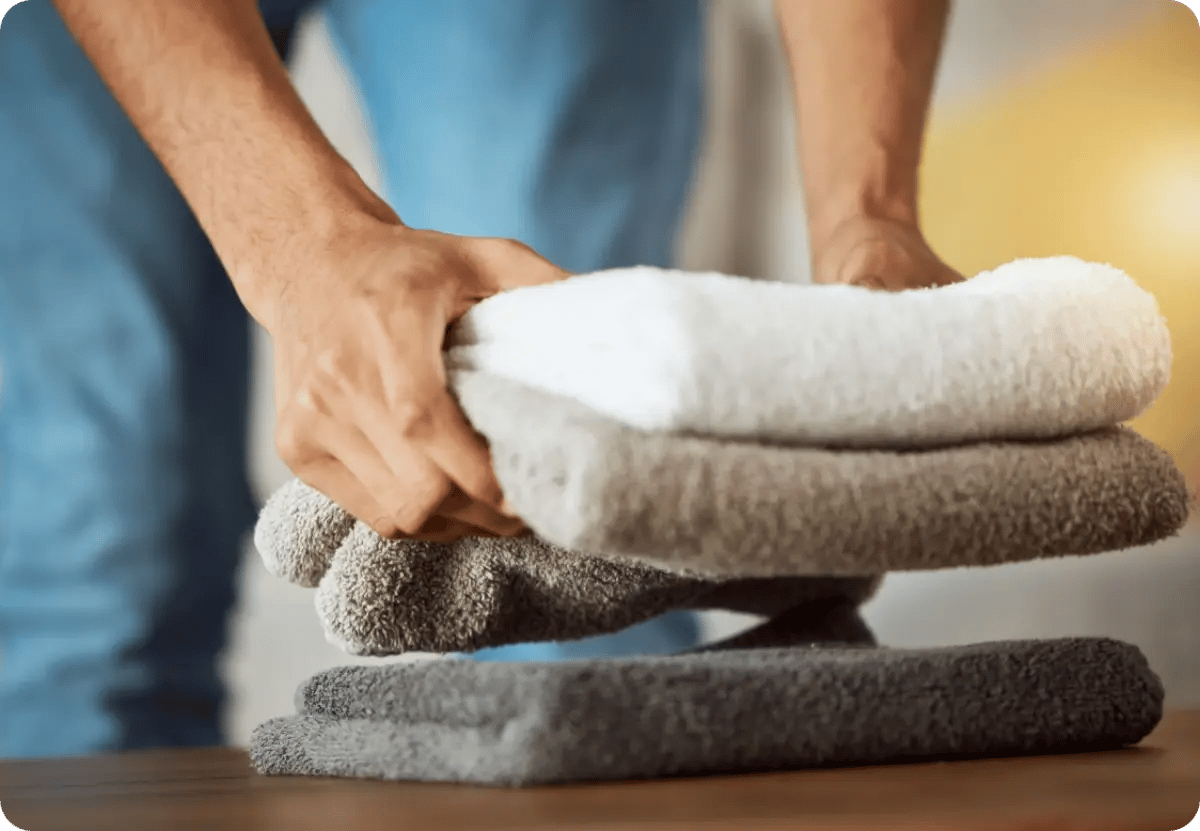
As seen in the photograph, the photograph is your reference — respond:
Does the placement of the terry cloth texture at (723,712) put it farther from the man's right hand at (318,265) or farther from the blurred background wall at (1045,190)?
the blurred background wall at (1045,190)

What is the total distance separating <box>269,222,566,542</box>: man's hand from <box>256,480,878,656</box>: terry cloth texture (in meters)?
0.06

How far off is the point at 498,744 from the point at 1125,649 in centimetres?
30

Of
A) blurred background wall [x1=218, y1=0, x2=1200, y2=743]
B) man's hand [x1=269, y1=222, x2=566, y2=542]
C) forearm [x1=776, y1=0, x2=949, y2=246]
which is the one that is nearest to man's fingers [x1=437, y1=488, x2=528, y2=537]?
man's hand [x1=269, y1=222, x2=566, y2=542]

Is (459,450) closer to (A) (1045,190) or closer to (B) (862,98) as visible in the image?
(B) (862,98)

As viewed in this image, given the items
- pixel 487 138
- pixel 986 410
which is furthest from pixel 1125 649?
pixel 487 138

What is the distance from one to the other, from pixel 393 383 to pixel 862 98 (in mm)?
528

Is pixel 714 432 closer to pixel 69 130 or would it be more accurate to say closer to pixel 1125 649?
pixel 1125 649

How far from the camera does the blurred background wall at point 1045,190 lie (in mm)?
981

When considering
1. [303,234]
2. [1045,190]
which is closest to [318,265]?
[303,234]

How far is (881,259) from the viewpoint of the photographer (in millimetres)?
707

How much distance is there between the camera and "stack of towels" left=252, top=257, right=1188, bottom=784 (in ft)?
1.18

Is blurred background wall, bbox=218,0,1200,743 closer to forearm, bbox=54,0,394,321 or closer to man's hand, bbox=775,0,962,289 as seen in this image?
man's hand, bbox=775,0,962,289

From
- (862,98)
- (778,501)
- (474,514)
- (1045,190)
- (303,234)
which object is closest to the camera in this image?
(778,501)

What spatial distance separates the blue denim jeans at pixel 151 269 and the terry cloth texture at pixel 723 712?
440mm
